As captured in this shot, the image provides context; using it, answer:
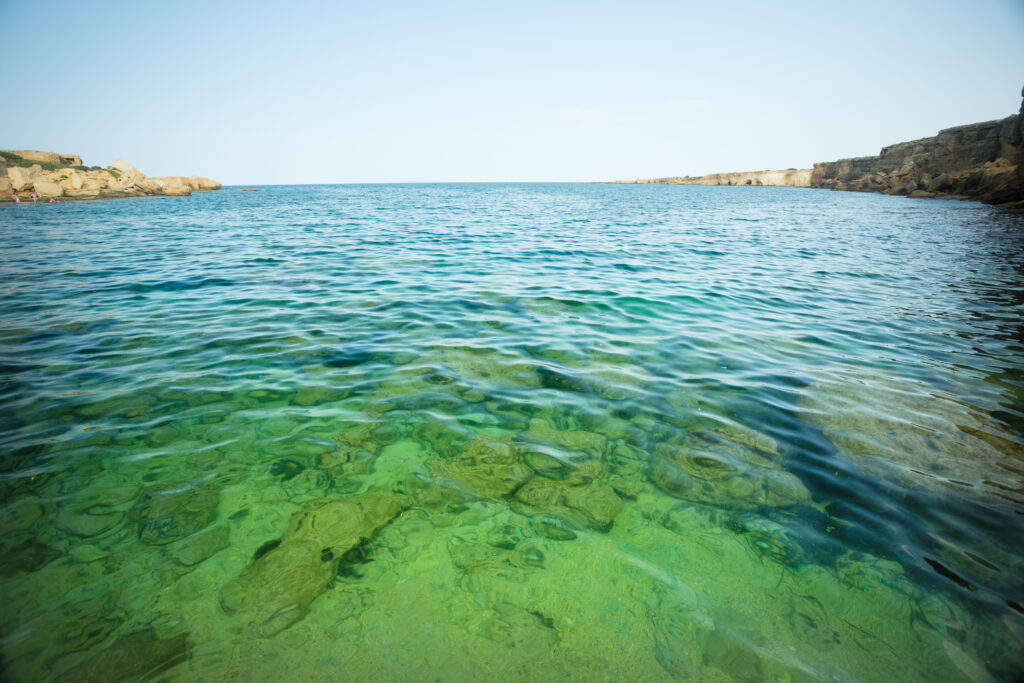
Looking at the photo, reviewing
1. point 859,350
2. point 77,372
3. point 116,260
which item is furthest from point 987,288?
point 116,260

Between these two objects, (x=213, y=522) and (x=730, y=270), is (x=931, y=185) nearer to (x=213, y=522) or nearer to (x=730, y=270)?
(x=730, y=270)

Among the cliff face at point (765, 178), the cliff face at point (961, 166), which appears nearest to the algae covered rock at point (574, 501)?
the cliff face at point (961, 166)

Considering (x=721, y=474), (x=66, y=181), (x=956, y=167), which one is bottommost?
(x=721, y=474)

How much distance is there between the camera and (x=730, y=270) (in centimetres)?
1276

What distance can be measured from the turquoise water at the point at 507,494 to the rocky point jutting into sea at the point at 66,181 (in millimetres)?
64913

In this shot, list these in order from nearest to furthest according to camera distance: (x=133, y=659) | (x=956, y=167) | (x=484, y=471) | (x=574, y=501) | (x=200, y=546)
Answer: (x=133, y=659), (x=200, y=546), (x=574, y=501), (x=484, y=471), (x=956, y=167)

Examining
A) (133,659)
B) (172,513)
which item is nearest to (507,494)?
(133,659)

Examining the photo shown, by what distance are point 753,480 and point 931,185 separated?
7848cm

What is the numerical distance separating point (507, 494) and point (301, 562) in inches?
61.3

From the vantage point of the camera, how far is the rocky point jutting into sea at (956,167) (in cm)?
3841

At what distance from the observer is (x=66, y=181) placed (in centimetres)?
5312

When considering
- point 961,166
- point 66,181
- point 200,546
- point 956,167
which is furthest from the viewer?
point 956,167

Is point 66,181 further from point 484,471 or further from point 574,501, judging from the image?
point 574,501

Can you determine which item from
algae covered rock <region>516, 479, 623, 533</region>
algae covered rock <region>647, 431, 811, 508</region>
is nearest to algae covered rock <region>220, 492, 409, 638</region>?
algae covered rock <region>516, 479, 623, 533</region>
